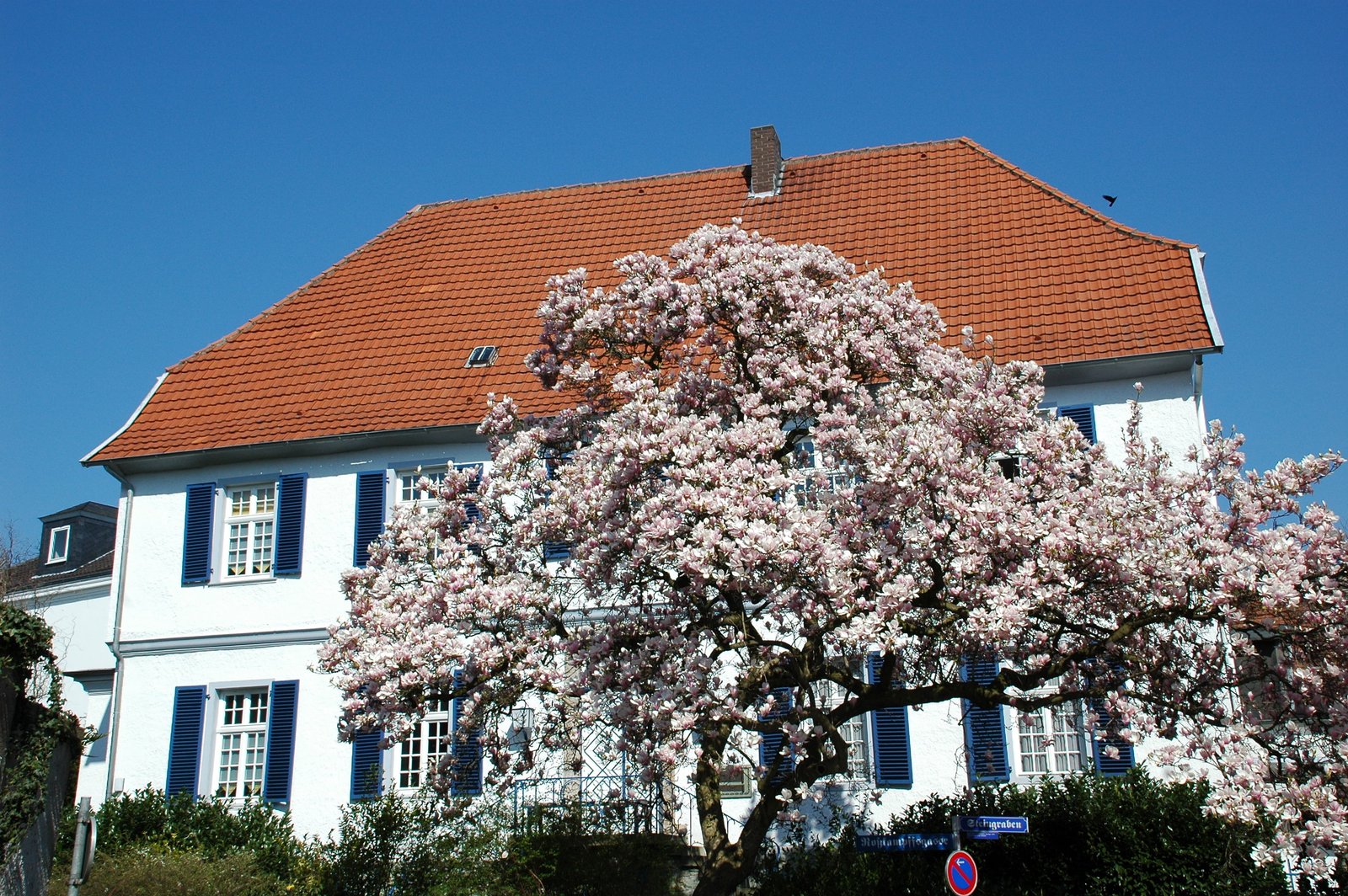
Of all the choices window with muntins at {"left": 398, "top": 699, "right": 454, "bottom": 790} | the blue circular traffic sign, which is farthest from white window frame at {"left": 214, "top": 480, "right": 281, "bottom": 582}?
the blue circular traffic sign

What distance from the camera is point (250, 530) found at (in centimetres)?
2012

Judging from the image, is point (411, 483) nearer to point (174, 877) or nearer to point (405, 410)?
point (405, 410)

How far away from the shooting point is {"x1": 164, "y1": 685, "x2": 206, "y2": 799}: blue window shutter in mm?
18891

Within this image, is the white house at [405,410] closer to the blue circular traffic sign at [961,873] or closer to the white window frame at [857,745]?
the white window frame at [857,745]

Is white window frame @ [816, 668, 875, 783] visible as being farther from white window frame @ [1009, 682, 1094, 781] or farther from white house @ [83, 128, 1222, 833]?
white window frame @ [1009, 682, 1094, 781]

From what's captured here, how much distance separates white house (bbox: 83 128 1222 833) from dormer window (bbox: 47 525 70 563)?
2029cm

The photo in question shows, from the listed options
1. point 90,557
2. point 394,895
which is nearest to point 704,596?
point 394,895

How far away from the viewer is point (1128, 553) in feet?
33.5

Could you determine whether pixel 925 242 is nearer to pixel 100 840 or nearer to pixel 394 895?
pixel 394 895

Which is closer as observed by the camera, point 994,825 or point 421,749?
point 994,825

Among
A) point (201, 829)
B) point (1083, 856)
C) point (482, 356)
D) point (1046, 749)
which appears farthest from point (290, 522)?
point (1083, 856)

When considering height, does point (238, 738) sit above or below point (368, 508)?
below

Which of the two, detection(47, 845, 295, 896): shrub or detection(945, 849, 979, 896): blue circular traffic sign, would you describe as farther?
detection(47, 845, 295, 896): shrub

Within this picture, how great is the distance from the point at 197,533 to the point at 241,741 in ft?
10.7
